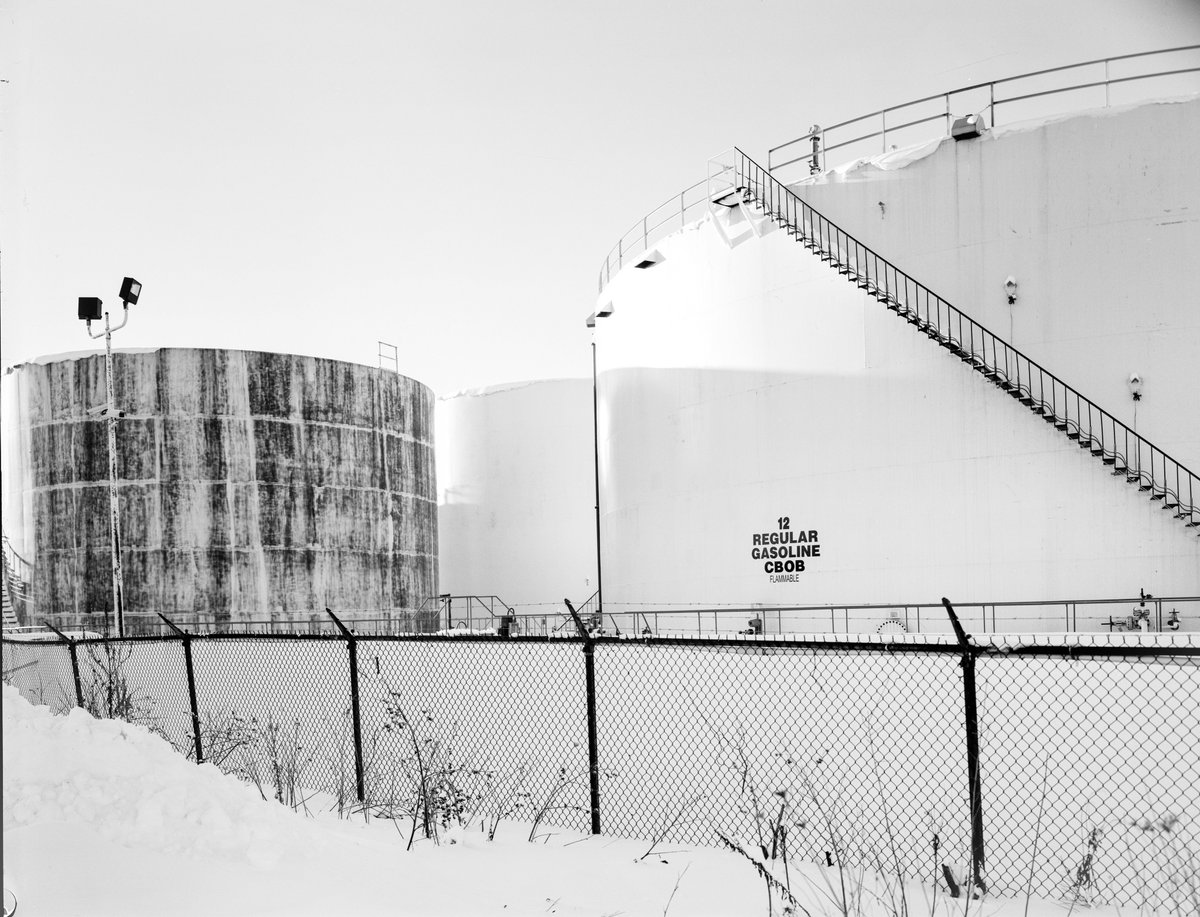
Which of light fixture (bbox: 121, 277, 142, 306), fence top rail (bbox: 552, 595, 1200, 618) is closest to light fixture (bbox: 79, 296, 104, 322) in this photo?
light fixture (bbox: 121, 277, 142, 306)

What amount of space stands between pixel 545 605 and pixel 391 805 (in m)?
37.9

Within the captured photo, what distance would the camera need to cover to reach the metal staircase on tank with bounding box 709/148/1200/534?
19609mm

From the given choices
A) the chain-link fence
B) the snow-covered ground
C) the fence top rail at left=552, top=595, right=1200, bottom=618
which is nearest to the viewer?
the snow-covered ground

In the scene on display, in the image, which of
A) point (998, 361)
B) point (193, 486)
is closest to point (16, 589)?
point (193, 486)

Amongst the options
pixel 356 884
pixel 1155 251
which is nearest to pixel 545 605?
pixel 1155 251

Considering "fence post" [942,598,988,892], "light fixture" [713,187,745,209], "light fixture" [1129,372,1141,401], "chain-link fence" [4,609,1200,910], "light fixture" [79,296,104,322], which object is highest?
"light fixture" [713,187,745,209]

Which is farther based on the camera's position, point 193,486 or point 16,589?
point 16,589

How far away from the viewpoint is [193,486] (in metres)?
30.9

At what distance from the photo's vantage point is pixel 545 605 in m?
46.7

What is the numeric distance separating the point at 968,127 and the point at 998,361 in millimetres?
4601

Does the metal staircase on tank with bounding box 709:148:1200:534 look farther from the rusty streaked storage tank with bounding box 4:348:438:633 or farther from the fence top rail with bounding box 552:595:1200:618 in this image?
the rusty streaked storage tank with bounding box 4:348:438:633

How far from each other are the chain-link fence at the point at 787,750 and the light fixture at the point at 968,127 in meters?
9.94

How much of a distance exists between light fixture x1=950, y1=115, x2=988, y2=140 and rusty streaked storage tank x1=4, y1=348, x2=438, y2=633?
62.9 feet

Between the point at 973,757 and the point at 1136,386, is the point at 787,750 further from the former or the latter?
the point at 1136,386
